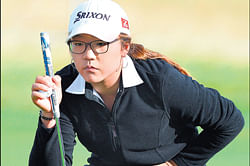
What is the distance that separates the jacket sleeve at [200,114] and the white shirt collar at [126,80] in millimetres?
140

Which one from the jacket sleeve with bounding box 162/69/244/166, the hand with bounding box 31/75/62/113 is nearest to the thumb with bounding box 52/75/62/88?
the hand with bounding box 31/75/62/113

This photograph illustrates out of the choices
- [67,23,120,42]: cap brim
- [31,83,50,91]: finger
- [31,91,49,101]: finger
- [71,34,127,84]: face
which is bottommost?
[31,91,49,101]: finger

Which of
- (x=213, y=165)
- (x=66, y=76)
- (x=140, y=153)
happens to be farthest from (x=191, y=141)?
(x=213, y=165)

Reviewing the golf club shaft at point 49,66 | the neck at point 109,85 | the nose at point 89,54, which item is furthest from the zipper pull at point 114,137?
the nose at point 89,54

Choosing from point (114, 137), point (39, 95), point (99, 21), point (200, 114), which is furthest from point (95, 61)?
point (200, 114)

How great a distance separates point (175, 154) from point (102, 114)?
1.44 ft

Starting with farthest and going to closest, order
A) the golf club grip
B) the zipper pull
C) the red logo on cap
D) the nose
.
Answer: the zipper pull < the red logo on cap < the nose < the golf club grip

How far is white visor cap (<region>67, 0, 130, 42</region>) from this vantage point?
2.49 m

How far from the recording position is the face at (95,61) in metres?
2.49

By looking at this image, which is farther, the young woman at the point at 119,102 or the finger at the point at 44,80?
the young woman at the point at 119,102

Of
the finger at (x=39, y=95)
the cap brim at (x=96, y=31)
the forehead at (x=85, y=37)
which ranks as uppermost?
the cap brim at (x=96, y=31)

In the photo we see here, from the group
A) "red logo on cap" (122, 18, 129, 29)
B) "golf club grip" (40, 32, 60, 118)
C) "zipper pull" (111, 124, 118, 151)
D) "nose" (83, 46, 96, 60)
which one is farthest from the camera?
"zipper pull" (111, 124, 118, 151)

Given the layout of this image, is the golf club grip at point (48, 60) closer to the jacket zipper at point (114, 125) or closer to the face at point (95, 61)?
the face at point (95, 61)

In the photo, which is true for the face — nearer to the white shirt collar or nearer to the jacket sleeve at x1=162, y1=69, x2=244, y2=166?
the white shirt collar
